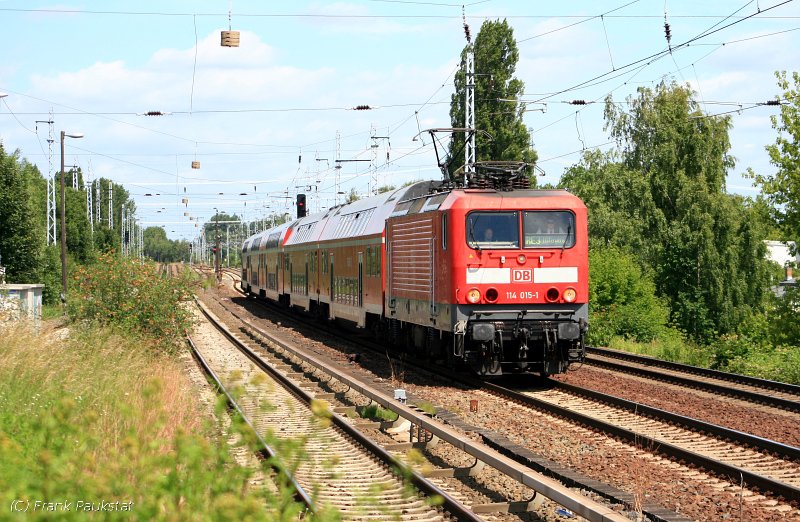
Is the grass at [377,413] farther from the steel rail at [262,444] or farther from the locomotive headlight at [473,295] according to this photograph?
the locomotive headlight at [473,295]

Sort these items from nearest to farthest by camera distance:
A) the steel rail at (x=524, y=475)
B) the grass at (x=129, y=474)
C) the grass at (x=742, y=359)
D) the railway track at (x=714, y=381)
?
the grass at (x=129, y=474)
the steel rail at (x=524, y=475)
the railway track at (x=714, y=381)
the grass at (x=742, y=359)

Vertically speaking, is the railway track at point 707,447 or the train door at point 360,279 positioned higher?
the train door at point 360,279

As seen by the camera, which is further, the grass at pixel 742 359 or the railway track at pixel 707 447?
the grass at pixel 742 359

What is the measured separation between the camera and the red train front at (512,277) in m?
→ 15.7

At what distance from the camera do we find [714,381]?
56.4 ft

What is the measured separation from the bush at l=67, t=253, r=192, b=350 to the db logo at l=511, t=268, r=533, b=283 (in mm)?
8192

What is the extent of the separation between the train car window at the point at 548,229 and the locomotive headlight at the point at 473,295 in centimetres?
118

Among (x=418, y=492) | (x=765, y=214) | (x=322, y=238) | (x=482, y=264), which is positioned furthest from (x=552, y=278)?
(x=765, y=214)

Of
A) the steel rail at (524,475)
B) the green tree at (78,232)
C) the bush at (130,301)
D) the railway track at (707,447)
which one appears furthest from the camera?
the green tree at (78,232)

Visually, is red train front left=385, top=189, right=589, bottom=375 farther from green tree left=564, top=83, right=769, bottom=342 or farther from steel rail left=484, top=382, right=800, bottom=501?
green tree left=564, top=83, right=769, bottom=342

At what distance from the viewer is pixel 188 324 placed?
21688mm

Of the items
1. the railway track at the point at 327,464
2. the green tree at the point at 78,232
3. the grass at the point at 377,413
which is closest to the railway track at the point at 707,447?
the railway track at the point at 327,464

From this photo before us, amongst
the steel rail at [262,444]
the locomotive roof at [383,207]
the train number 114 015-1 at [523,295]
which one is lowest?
the steel rail at [262,444]

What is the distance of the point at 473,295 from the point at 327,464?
10482 millimetres
